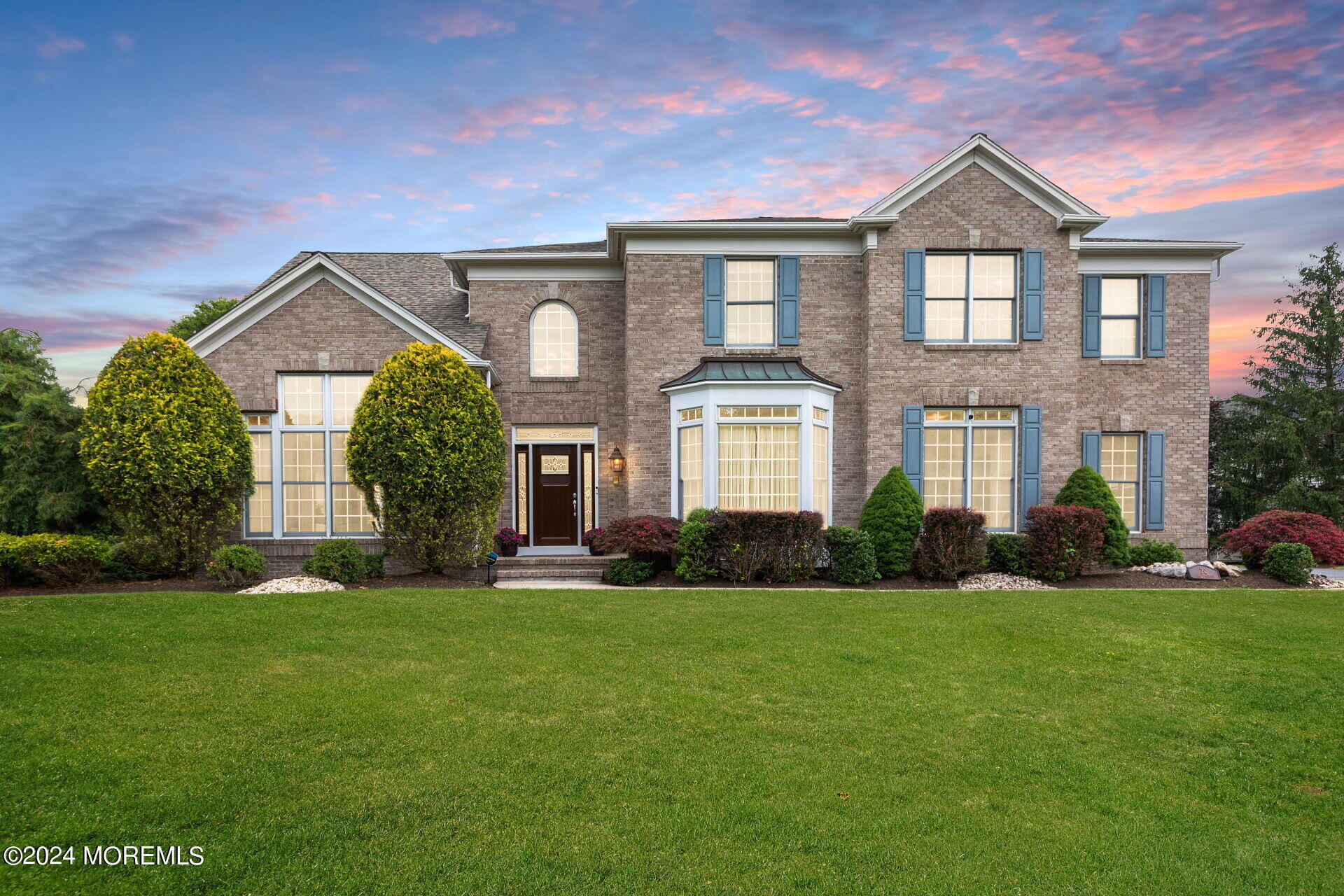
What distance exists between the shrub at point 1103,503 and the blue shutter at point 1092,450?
2.05 feet

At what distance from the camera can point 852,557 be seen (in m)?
12.5

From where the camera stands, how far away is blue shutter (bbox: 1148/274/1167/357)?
1516cm

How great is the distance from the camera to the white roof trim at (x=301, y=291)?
45.0 feet

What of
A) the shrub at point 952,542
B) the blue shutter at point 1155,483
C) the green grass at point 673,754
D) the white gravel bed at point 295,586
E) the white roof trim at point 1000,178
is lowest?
the white gravel bed at point 295,586

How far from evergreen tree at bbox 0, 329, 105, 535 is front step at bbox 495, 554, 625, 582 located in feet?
24.1

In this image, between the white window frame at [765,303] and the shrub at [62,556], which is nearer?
the shrub at [62,556]

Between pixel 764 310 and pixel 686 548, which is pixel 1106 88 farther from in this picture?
pixel 686 548

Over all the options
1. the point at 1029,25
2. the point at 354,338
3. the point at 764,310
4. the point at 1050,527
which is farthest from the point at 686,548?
the point at 1029,25

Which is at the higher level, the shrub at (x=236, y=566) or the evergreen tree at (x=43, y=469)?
the evergreen tree at (x=43, y=469)

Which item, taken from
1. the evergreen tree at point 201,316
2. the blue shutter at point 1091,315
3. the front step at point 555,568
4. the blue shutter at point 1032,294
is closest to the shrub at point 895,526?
the blue shutter at point 1032,294

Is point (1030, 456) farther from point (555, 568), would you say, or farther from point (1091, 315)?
point (555, 568)

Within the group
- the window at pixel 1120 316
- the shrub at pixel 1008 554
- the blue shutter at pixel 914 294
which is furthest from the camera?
the window at pixel 1120 316

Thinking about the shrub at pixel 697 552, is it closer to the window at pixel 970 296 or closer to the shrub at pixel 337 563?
the shrub at pixel 337 563

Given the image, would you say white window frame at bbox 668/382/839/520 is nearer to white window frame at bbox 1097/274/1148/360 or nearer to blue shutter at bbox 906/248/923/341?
blue shutter at bbox 906/248/923/341
